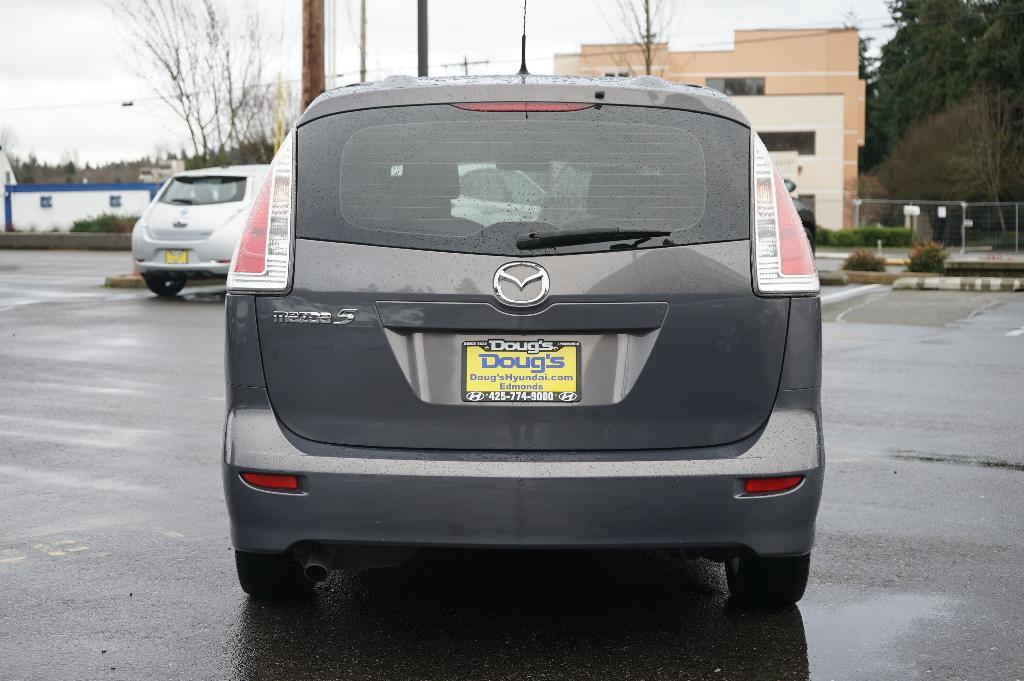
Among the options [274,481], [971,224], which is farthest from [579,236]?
[971,224]

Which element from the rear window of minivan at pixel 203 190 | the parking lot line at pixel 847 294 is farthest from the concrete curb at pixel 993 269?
the rear window of minivan at pixel 203 190

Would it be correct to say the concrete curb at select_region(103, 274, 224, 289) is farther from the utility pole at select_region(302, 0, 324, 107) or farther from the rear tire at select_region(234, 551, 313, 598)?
the rear tire at select_region(234, 551, 313, 598)

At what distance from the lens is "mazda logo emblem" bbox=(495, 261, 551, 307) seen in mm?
3828

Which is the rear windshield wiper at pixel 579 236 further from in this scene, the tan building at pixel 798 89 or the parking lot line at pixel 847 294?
the tan building at pixel 798 89

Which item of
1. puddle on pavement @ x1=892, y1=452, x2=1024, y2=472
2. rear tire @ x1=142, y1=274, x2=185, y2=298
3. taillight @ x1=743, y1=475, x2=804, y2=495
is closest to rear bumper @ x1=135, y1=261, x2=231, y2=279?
rear tire @ x1=142, y1=274, x2=185, y2=298

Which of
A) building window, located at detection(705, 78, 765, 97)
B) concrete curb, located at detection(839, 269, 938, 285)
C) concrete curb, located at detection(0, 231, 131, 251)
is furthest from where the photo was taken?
building window, located at detection(705, 78, 765, 97)

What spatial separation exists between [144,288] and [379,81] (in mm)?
17080

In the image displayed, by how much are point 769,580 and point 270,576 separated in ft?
5.48

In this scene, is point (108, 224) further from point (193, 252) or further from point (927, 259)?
point (927, 259)

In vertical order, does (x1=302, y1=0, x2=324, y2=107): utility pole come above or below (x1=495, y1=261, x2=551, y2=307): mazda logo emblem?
above

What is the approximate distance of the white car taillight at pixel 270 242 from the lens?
4004 mm

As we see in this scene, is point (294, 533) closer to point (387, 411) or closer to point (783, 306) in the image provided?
point (387, 411)

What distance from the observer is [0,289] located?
2062cm

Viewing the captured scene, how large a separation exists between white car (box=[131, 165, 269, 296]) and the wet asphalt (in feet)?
31.5
